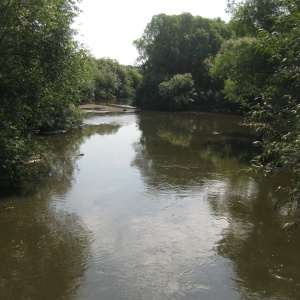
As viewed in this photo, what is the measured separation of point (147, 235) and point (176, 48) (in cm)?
6113

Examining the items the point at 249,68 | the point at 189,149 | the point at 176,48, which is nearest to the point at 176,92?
the point at 176,48

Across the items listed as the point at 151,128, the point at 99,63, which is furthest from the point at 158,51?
the point at 151,128

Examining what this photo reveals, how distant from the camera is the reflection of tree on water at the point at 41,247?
923 cm

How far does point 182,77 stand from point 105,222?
49427mm

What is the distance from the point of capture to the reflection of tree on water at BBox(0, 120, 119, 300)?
923cm

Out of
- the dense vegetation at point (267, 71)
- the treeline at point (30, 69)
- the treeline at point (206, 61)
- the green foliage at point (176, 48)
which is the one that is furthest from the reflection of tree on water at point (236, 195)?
the green foliage at point (176, 48)

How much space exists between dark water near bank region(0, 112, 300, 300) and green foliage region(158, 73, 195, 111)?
36503mm

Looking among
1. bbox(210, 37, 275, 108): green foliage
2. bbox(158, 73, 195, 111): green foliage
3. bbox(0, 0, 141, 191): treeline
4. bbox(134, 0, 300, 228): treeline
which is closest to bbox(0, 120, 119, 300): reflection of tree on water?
bbox(0, 0, 141, 191): treeline

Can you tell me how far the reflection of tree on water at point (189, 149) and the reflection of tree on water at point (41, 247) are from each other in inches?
226

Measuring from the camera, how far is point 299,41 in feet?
16.9

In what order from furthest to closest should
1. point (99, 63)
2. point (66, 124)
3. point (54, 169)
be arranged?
1. point (99, 63)
2. point (66, 124)
3. point (54, 169)

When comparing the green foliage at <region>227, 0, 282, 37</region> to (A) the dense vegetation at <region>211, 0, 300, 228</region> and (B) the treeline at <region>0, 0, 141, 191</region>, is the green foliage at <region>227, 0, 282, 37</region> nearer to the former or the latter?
(A) the dense vegetation at <region>211, 0, 300, 228</region>

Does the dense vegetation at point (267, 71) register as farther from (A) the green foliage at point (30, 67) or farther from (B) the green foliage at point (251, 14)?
(A) the green foliage at point (30, 67)

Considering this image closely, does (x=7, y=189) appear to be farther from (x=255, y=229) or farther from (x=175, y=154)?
(x=175, y=154)
